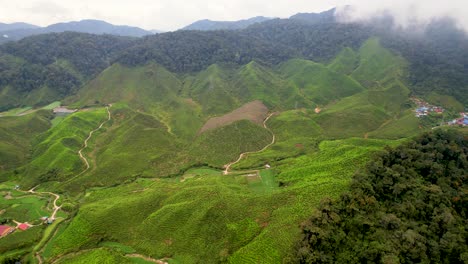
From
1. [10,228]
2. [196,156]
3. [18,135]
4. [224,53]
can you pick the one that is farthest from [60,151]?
[224,53]

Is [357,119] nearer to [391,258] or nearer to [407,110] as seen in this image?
[407,110]

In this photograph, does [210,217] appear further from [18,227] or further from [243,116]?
[243,116]

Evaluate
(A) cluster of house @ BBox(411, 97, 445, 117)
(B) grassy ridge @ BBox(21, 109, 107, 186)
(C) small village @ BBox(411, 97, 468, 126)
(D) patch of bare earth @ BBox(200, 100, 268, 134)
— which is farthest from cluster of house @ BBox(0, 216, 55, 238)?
(A) cluster of house @ BBox(411, 97, 445, 117)

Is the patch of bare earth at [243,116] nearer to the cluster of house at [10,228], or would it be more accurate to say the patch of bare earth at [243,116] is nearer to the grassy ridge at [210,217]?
the grassy ridge at [210,217]

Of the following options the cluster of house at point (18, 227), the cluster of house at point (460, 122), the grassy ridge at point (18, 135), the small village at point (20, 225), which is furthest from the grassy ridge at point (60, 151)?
the cluster of house at point (460, 122)

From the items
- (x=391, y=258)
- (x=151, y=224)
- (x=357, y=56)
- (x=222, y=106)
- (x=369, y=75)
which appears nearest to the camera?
(x=391, y=258)

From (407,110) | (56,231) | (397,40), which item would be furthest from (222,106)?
(397,40)
